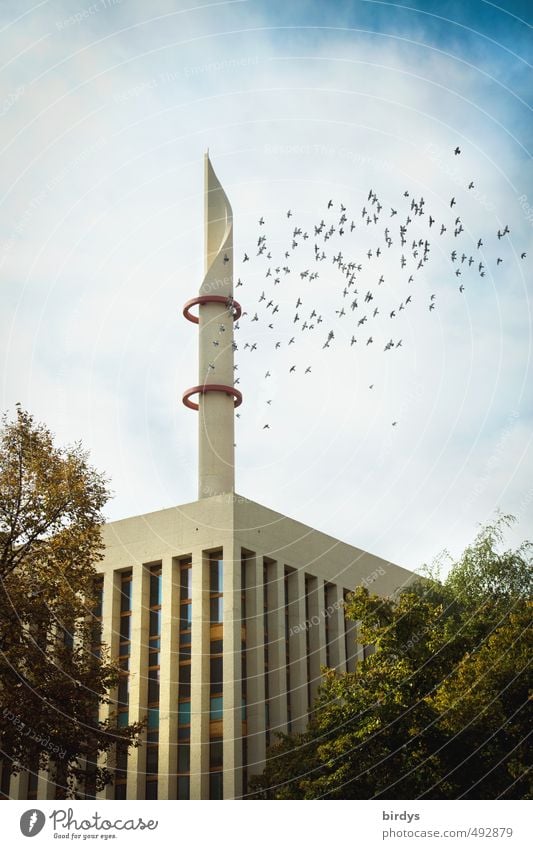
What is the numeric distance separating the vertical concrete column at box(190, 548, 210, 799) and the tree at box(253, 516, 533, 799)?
866cm

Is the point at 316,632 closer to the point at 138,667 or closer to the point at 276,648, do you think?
the point at 276,648

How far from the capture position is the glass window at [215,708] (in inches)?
1564

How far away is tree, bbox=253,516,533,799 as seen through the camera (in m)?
26.6

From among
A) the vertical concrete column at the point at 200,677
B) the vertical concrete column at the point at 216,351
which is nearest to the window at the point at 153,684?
the vertical concrete column at the point at 200,677

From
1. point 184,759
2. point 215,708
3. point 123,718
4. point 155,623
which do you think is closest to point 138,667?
point 155,623

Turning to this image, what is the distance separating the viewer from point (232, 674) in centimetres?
3962

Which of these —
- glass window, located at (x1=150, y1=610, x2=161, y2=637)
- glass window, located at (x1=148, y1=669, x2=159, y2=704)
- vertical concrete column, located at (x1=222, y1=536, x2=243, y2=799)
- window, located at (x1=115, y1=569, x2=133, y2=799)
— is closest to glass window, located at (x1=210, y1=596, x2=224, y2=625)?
vertical concrete column, located at (x1=222, y1=536, x2=243, y2=799)

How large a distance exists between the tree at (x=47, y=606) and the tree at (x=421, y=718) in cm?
619

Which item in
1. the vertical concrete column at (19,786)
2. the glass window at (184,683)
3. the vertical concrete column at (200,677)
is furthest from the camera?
the vertical concrete column at (19,786)

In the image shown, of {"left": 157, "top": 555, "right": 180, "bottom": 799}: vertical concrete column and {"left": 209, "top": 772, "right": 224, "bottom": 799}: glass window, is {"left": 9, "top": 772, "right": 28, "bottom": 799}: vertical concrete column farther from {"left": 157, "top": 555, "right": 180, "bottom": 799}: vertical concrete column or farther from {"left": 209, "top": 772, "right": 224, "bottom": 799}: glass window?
{"left": 209, "top": 772, "right": 224, "bottom": 799}: glass window

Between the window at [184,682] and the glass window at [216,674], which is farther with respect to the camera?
the glass window at [216,674]

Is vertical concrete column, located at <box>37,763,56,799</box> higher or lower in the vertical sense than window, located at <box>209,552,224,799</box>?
lower

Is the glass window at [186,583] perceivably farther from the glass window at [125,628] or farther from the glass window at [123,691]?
the glass window at [123,691]

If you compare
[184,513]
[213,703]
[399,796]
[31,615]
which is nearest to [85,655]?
[31,615]
